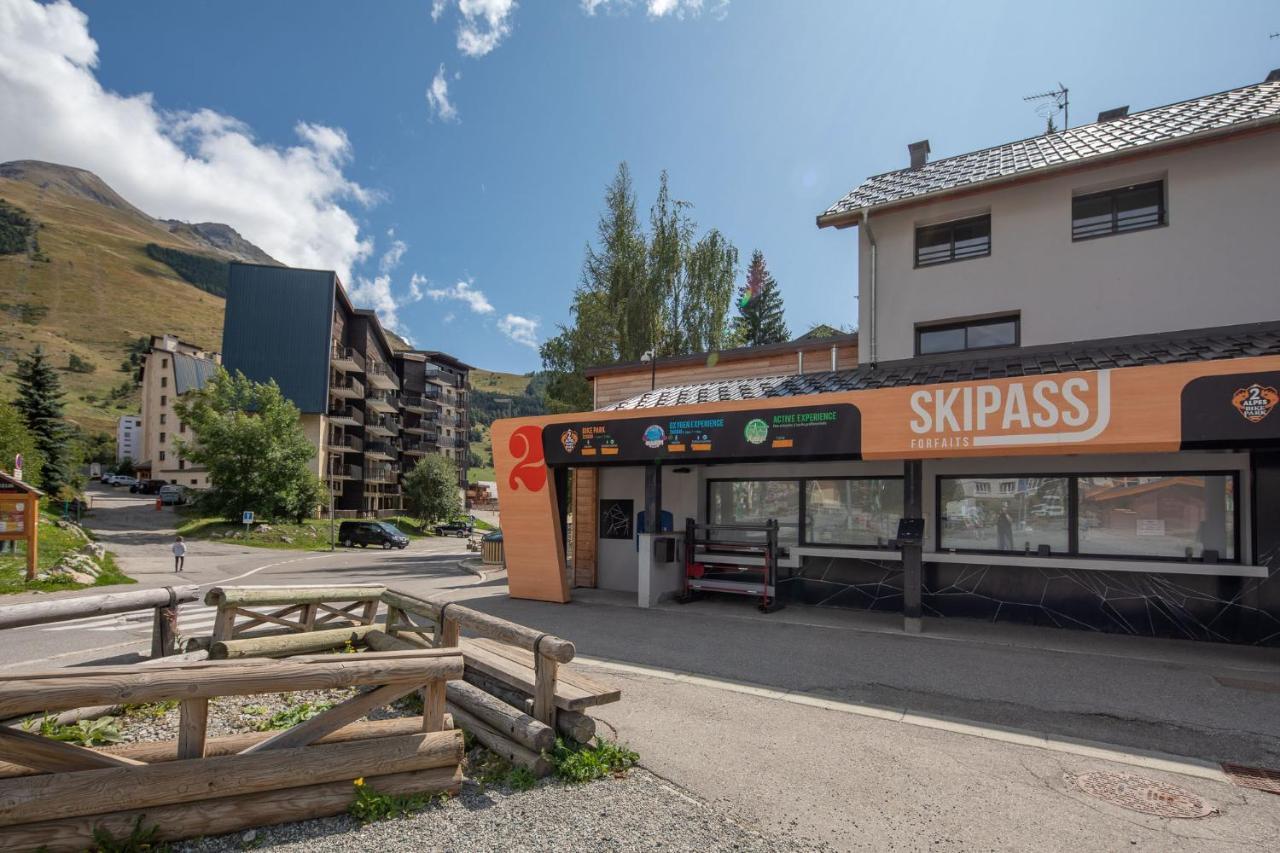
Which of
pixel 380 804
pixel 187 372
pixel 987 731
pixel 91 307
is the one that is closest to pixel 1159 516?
pixel 987 731

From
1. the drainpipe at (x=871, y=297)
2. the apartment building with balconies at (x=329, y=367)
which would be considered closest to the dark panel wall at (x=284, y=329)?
the apartment building with balconies at (x=329, y=367)

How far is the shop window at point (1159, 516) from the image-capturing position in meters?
8.93

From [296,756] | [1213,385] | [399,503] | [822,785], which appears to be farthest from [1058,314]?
[399,503]

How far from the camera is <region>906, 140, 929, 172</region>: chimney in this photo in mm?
15080

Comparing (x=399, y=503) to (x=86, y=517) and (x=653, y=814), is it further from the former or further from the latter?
(x=653, y=814)

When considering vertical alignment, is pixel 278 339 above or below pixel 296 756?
above

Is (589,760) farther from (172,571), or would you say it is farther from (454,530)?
(454,530)

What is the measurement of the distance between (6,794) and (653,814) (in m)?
3.34

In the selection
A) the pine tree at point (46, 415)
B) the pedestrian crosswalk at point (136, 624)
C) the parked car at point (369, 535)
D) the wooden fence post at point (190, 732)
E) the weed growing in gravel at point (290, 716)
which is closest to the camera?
the wooden fence post at point (190, 732)

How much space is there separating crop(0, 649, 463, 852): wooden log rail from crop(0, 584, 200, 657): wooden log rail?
2734 millimetres

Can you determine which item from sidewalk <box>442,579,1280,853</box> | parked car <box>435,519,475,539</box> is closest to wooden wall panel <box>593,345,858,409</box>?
sidewalk <box>442,579,1280,853</box>

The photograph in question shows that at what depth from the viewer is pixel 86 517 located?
38.3 m

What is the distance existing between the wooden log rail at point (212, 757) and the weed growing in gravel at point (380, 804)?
5cm

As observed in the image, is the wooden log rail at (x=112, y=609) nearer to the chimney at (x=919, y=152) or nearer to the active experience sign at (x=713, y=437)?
the active experience sign at (x=713, y=437)
